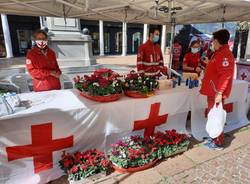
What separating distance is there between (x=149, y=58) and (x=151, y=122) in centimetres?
124

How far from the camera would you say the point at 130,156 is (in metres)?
2.04

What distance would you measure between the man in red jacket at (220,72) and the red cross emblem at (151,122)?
0.65m

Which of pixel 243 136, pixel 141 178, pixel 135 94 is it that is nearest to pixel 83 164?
pixel 141 178

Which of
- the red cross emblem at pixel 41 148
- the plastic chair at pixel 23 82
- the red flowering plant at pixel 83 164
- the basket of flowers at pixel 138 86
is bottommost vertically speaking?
the red flowering plant at pixel 83 164

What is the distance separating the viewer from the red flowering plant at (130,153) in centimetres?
205

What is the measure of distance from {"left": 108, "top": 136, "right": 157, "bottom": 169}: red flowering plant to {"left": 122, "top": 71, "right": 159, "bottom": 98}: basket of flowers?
Result: 1.73ft

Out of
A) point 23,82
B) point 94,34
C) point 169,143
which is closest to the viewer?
point 169,143

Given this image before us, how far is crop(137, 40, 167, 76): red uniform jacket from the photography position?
3.29m

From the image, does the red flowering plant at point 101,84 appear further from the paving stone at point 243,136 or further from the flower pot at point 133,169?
the paving stone at point 243,136

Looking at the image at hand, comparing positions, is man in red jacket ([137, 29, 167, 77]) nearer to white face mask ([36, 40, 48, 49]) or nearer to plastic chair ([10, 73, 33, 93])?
white face mask ([36, 40, 48, 49])

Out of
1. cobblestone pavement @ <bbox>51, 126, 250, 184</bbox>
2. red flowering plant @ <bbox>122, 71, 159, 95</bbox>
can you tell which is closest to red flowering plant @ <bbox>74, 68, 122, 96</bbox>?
red flowering plant @ <bbox>122, 71, 159, 95</bbox>

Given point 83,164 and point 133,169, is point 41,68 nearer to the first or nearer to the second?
point 83,164

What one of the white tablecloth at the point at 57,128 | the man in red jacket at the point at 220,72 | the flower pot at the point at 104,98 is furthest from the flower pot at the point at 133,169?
the man in red jacket at the point at 220,72

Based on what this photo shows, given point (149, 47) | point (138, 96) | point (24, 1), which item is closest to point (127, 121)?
point (138, 96)
